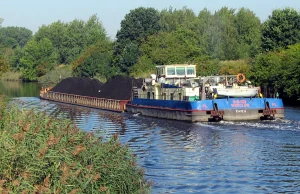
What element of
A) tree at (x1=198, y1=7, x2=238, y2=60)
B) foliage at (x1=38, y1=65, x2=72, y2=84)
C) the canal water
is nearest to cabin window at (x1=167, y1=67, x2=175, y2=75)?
the canal water

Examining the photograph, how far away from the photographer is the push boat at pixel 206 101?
34.3m

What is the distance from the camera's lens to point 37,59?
384 feet

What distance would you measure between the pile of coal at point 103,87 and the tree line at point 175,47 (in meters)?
7.07

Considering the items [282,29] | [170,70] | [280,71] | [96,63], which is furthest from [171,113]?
[96,63]

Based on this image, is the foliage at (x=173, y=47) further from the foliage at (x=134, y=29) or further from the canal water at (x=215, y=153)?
the canal water at (x=215, y=153)

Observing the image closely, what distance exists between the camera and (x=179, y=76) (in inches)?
1682

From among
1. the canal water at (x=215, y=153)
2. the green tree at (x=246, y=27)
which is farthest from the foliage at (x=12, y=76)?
the canal water at (x=215, y=153)

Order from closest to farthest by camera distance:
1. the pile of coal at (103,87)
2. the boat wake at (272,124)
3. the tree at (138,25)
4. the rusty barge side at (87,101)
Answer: the boat wake at (272,124) < the rusty barge side at (87,101) < the pile of coal at (103,87) < the tree at (138,25)

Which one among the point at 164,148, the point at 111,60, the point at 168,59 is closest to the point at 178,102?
the point at 164,148

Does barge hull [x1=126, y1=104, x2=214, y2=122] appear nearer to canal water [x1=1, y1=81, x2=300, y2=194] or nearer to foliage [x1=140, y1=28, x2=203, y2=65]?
canal water [x1=1, y1=81, x2=300, y2=194]

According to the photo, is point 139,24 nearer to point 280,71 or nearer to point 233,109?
point 280,71

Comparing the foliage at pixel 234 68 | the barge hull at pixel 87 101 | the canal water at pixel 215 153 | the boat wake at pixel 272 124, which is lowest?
the canal water at pixel 215 153

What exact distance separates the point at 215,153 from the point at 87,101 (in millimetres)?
28663

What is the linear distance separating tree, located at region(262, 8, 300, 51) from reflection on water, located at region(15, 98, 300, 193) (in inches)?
1003
